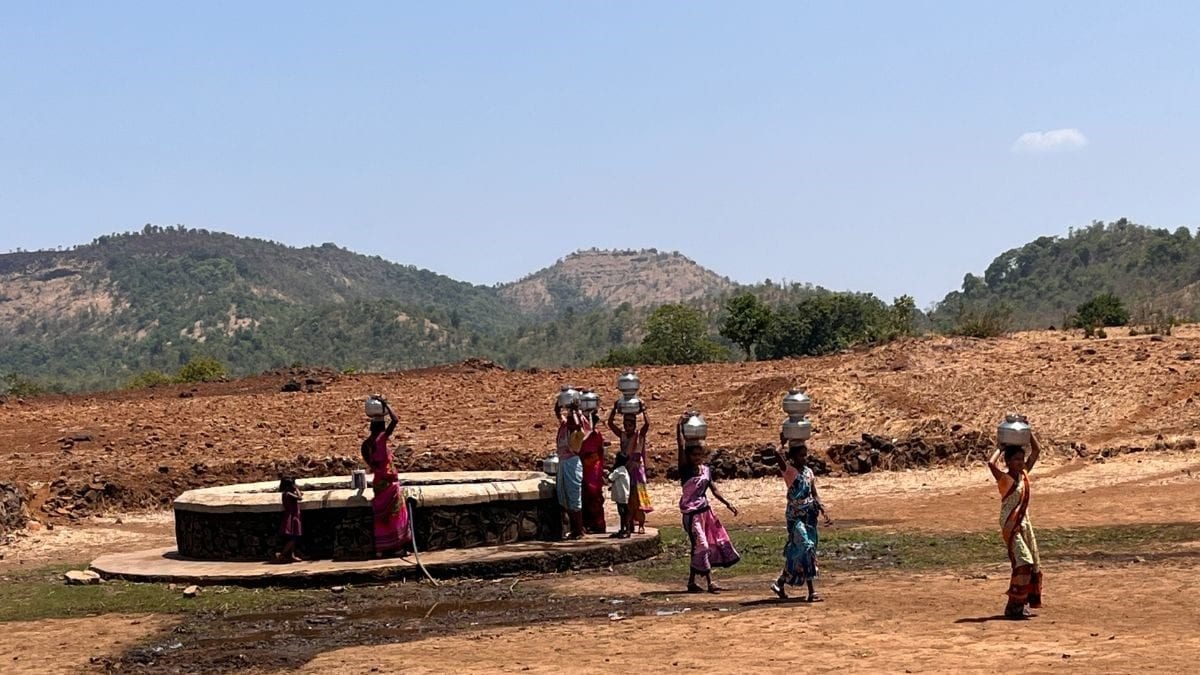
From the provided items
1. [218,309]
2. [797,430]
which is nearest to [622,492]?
[797,430]

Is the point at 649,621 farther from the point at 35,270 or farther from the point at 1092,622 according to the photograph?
the point at 35,270

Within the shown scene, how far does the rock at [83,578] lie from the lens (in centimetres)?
1444

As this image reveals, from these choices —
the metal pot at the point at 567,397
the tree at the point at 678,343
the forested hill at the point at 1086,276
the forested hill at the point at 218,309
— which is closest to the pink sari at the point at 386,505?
the metal pot at the point at 567,397

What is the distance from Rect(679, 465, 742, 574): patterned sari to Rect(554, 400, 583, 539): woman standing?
2.69 metres

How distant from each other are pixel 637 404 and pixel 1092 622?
18.3 ft

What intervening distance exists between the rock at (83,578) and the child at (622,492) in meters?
4.85

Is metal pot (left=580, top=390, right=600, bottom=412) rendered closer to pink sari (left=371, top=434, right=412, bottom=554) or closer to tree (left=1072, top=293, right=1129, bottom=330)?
pink sari (left=371, top=434, right=412, bottom=554)

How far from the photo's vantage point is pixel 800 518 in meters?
11.6

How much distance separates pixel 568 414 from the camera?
15.6 metres

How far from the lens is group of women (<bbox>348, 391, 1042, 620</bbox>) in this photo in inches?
422

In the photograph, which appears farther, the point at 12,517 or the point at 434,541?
the point at 12,517

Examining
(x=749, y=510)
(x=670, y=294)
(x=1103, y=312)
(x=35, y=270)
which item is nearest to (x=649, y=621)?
(x=749, y=510)

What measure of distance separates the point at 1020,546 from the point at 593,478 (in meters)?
5.60

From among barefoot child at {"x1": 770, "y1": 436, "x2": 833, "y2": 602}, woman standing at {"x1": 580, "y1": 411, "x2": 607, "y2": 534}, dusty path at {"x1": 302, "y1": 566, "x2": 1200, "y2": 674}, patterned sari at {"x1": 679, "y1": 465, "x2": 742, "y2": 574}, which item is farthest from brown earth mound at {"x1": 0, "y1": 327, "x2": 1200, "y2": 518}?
A: barefoot child at {"x1": 770, "y1": 436, "x2": 833, "y2": 602}
